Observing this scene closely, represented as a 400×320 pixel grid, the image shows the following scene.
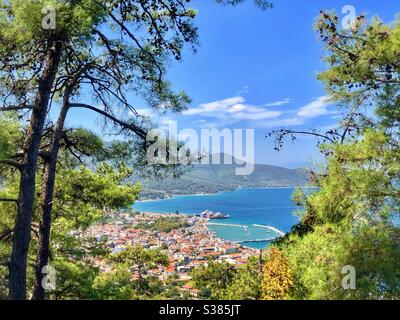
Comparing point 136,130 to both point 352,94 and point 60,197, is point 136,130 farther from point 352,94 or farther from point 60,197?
point 352,94

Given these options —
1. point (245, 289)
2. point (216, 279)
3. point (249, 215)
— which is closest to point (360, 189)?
point (245, 289)

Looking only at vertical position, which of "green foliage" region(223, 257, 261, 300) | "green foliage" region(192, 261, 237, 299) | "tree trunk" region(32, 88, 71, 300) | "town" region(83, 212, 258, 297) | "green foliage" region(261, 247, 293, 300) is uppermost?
"tree trunk" region(32, 88, 71, 300)

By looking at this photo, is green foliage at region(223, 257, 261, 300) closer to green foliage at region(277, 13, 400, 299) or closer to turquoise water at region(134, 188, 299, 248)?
green foliage at region(277, 13, 400, 299)

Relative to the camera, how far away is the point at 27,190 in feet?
15.2

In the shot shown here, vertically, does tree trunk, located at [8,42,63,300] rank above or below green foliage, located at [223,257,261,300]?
above

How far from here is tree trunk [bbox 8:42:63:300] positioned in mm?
4496

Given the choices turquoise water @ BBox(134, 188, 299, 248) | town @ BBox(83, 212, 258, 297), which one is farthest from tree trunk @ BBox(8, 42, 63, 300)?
turquoise water @ BBox(134, 188, 299, 248)

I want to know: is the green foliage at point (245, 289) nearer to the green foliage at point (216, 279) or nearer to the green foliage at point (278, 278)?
the green foliage at point (216, 279)

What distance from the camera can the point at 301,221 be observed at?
5.75m

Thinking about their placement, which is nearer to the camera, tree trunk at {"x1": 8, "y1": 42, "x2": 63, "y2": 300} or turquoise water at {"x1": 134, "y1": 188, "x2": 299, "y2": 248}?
tree trunk at {"x1": 8, "y1": 42, "x2": 63, "y2": 300}

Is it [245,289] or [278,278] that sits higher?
[278,278]

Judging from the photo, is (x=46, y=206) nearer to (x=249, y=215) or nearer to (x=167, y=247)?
(x=167, y=247)
